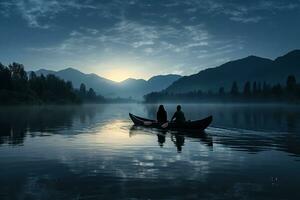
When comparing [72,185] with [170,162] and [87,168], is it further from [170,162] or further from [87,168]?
[170,162]

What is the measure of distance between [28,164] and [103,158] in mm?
4929

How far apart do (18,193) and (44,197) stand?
143 cm

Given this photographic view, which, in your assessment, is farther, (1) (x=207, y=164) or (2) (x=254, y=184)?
(1) (x=207, y=164)

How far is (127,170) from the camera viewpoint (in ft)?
71.3

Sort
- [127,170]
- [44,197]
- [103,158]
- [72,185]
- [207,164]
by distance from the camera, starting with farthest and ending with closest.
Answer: [103,158] → [207,164] → [127,170] → [72,185] → [44,197]

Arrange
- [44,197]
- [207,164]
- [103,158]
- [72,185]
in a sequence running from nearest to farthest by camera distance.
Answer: [44,197]
[72,185]
[207,164]
[103,158]

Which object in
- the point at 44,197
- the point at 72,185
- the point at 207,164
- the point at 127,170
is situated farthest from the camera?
the point at 207,164

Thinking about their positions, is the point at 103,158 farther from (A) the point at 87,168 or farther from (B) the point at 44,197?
(B) the point at 44,197

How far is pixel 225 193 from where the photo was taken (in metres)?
16.7

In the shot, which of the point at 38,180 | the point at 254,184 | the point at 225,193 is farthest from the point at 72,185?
the point at 254,184

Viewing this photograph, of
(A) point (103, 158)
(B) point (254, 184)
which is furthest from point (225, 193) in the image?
(A) point (103, 158)

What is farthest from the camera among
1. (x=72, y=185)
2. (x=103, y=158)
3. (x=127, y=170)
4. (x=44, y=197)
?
(x=103, y=158)

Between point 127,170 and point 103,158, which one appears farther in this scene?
point 103,158

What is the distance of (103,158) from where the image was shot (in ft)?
86.1
